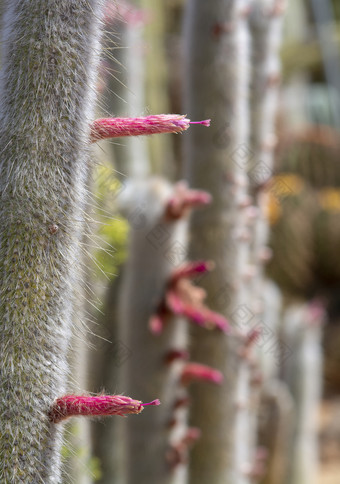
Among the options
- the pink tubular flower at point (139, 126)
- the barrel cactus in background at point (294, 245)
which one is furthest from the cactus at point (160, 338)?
the barrel cactus in background at point (294, 245)

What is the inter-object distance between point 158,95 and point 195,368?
4858 millimetres

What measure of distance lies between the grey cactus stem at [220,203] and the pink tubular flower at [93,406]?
1838mm

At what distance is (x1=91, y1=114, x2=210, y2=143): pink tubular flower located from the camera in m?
1.26

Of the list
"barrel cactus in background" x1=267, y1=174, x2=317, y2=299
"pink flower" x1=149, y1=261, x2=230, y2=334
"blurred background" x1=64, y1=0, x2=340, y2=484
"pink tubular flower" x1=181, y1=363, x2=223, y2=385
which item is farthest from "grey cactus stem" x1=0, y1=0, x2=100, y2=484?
"barrel cactus in background" x1=267, y1=174, x2=317, y2=299

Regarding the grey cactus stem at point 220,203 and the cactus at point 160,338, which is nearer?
the cactus at point 160,338

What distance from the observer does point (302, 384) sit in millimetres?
5070

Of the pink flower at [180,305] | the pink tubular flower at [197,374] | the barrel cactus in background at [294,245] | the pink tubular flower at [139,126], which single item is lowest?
the pink tubular flower at [197,374]

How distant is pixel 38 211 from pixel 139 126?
9.8 inches

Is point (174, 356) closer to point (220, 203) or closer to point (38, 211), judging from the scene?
point (220, 203)

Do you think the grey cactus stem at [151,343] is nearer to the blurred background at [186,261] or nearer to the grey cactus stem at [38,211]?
the blurred background at [186,261]

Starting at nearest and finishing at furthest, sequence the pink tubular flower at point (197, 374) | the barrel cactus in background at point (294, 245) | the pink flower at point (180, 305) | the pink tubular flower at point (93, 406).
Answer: the pink tubular flower at point (93, 406), the pink flower at point (180, 305), the pink tubular flower at point (197, 374), the barrel cactus in background at point (294, 245)

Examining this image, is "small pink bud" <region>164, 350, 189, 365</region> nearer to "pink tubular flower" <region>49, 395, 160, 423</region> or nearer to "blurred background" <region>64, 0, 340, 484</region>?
"blurred background" <region>64, 0, 340, 484</region>

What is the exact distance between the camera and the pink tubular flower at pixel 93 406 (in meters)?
1.19

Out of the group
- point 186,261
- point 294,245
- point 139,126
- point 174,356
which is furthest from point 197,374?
point 294,245
